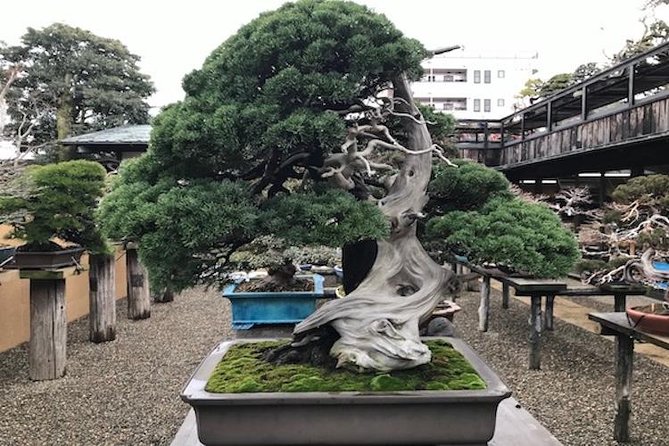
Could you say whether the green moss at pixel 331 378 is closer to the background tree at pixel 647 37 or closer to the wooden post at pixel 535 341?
the wooden post at pixel 535 341

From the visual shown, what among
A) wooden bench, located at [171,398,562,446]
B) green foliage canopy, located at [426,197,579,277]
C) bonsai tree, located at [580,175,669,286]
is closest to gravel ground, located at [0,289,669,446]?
bonsai tree, located at [580,175,669,286]

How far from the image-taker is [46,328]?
329cm

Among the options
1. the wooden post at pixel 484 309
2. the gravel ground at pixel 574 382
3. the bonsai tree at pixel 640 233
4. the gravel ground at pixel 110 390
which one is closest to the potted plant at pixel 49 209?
the gravel ground at pixel 110 390

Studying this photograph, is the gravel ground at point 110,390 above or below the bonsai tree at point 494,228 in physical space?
below

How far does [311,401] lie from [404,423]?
256mm

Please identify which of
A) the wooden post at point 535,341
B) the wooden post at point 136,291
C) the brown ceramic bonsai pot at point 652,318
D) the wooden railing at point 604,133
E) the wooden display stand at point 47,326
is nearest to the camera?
the brown ceramic bonsai pot at point 652,318

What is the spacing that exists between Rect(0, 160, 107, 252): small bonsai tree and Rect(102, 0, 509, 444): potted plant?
1855 millimetres

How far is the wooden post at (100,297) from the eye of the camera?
4281 millimetres

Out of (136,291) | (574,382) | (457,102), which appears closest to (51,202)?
(136,291)

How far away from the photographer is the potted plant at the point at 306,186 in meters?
1.40

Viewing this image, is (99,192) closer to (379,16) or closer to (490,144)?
(379,16)

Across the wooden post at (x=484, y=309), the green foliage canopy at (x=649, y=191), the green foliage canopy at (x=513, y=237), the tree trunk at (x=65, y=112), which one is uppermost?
the tree trunk at (x=65, y=112)

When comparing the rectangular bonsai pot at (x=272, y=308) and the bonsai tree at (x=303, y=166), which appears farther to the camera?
the rectangular bonsai pot at (x=272, y=308)

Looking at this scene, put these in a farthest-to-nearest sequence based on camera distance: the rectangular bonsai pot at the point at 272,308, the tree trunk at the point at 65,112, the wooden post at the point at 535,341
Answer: the tree trunk at the point at 65,112 → the wooden post at the point at 535,341 → the rectangular bonsai pot at the point at 272,308
